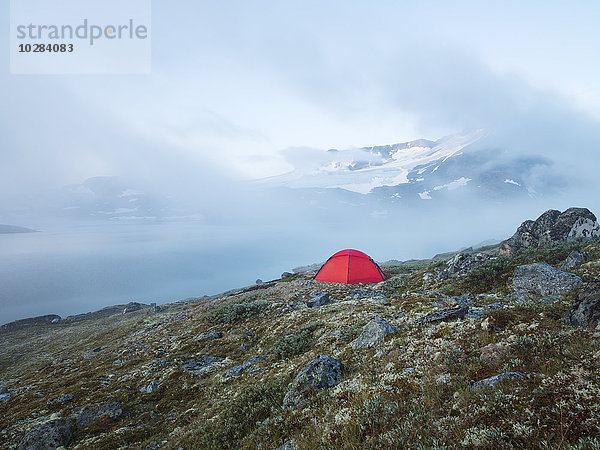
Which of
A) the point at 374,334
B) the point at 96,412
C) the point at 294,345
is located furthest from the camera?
the point at 294,345

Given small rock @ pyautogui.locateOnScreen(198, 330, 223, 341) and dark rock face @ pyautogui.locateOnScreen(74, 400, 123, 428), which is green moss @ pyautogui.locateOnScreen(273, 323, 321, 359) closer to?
dark rock face @ pyautogui.locateOnScreen(74, 400, 123, 428)

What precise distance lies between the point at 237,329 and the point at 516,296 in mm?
21557

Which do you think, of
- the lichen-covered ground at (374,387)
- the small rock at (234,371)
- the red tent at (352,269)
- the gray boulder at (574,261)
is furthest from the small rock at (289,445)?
the gray boulder at (574,261)

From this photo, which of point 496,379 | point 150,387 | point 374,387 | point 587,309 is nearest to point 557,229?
point 587,309

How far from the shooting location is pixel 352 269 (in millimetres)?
20750

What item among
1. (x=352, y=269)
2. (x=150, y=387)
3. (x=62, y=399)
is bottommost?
(x=62, y=399)

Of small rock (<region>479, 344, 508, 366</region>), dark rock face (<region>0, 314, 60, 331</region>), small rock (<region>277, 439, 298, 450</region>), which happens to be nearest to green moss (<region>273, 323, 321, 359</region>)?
small rock (<region>277, 439, 298, 450</region>)

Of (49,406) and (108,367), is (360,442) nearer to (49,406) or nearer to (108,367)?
(49,406)

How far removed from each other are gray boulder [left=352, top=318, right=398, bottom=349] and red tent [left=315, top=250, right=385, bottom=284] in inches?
322

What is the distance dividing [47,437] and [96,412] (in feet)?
6.49

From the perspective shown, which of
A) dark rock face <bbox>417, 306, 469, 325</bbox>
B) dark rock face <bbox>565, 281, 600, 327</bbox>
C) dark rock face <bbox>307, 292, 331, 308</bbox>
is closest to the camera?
dark rock face <bbox>565, 281, 600, 327</bbox>

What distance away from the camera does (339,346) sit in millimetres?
12883

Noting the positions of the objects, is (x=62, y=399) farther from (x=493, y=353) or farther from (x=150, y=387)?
(x=493, y=353)

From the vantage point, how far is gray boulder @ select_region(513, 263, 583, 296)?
13688mm
